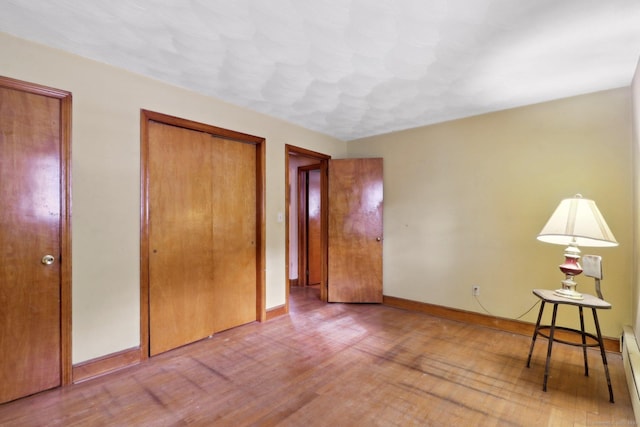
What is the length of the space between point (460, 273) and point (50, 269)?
383 centimetres

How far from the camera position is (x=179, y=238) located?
272 cm

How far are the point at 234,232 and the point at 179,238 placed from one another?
0.60 m

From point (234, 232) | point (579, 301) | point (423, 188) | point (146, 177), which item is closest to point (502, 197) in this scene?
point (423, 188)

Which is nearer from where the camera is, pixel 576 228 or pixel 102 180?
pixel 576 228

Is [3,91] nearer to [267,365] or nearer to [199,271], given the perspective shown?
[199,271]

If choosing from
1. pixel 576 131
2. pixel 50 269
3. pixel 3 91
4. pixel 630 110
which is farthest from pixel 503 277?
pixel 3 91

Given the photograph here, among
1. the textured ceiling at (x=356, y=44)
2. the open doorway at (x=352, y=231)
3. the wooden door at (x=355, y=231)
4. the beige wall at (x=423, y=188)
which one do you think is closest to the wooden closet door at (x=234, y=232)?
the beige wall at (x=423, y=188)

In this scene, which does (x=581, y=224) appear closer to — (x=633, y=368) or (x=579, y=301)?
(x=579, y=301)

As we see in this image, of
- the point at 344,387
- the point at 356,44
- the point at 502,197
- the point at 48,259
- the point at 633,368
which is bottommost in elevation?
the point at 344,387

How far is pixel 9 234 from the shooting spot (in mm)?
1896

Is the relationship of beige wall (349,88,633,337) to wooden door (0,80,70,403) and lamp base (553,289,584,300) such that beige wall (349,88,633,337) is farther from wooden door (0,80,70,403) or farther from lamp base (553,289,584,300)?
wooden door (0,80,70,403)

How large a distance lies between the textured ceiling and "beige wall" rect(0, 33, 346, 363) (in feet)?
0.48

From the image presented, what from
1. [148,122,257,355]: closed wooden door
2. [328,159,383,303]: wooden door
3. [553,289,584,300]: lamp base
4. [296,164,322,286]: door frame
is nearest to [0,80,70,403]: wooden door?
[148,122,257,355]: closed wooden door

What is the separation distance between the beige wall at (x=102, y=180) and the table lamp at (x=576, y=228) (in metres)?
3.25
